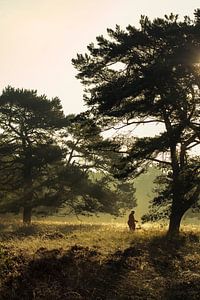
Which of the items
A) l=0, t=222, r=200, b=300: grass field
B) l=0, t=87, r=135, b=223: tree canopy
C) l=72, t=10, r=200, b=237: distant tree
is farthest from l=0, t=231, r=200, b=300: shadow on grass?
l=0, t=87, r=135, b=223: tree canopy

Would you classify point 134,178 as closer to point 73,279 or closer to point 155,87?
point 155,87

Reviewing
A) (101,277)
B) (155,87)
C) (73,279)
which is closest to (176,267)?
(101,277)

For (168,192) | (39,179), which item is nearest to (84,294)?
(168,192)

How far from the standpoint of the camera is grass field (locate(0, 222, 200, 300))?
1216cm

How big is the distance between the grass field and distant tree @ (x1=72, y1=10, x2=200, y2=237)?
4000 millimetres

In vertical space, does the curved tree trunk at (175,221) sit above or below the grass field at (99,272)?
above

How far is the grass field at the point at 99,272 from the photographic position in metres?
12.2

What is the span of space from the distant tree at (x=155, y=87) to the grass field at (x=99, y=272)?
4000 mm

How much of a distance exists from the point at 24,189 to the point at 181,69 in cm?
2054

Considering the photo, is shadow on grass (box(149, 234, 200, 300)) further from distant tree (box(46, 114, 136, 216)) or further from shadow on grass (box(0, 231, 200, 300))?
distant tree (box(46, 114, 136, 216))

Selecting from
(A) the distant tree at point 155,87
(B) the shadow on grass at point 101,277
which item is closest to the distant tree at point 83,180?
(A) the distant tree at point 155,87

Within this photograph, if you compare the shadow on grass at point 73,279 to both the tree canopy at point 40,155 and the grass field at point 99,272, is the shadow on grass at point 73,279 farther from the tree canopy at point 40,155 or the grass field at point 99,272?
the tree canopy at point 40,155

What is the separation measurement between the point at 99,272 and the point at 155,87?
347 inches

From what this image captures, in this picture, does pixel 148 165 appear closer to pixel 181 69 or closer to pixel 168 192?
pixel 168 192
